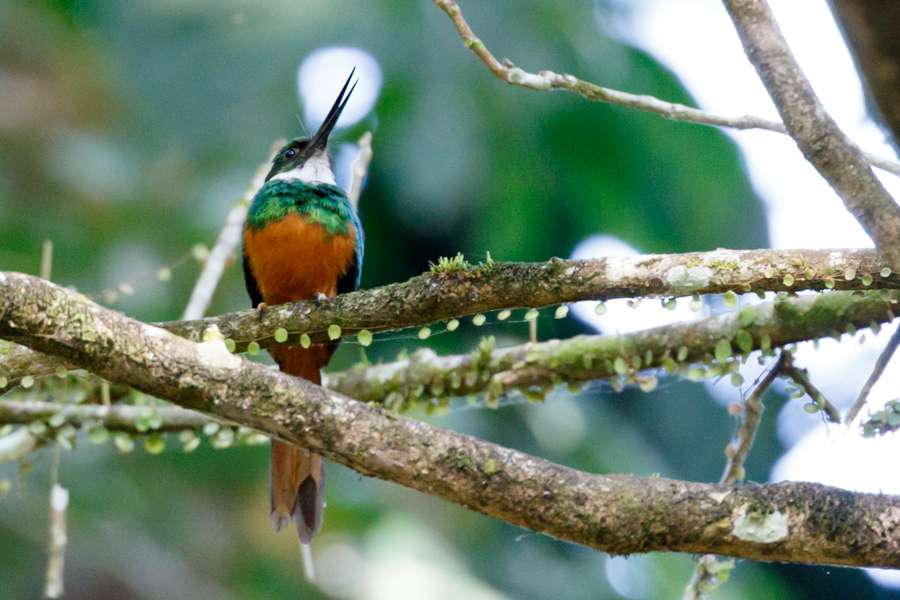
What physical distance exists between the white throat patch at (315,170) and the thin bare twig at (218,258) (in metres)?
0.14

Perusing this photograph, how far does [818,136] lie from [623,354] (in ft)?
4.07

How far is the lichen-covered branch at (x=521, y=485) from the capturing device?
5.60 ft

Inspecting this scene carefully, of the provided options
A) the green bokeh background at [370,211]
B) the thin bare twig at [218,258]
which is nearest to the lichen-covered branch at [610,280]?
the thin bare twig at [218,258]

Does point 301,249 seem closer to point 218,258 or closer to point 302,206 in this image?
point 302,206

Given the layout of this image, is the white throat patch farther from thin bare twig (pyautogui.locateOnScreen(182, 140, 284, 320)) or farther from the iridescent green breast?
the iridescent green breast

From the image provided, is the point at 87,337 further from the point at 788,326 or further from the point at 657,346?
the point at 788,326

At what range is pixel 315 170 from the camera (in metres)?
3.79

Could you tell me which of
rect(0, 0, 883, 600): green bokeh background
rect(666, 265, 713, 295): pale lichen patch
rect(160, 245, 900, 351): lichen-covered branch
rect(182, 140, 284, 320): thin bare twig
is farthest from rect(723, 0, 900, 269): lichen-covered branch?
rect(0, 0, 883, 600): green bokeh background

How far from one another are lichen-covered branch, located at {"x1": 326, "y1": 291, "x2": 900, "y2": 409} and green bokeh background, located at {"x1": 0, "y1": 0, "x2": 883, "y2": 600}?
1.54 metres

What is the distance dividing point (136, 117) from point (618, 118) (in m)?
3.32

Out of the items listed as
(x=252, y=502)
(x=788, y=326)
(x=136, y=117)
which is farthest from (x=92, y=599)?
(x=788, y=326)

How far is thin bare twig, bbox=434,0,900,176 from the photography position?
199 centimetres

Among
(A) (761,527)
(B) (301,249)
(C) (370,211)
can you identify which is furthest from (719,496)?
(C) (370,211)

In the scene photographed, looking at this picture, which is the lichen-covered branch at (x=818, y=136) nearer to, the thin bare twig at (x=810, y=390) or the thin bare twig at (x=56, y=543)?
the thin bare twig at (x=810, y=390)
